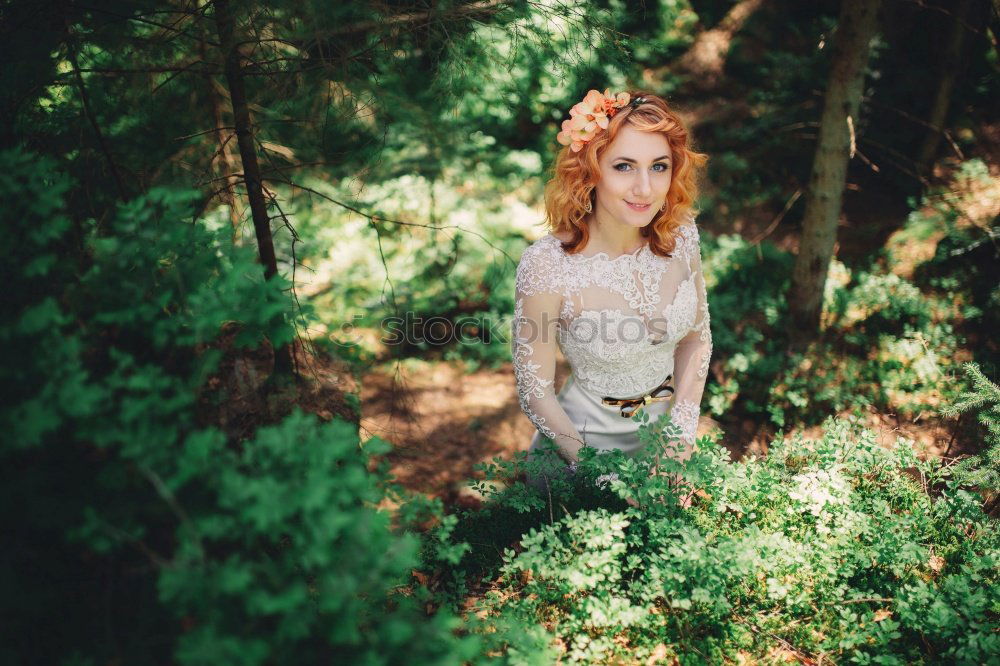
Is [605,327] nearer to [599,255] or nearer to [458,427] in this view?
[599,255]

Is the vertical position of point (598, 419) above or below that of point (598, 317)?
below

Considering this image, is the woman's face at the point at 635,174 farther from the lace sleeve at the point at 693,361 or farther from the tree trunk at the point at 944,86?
the tree trunk at the point at 944,86

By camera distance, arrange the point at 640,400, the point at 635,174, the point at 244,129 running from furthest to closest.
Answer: the point at 640,400 → the point at 635,174 → the point at 244,129

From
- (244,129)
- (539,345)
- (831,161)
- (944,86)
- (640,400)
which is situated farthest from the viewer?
(944,86)

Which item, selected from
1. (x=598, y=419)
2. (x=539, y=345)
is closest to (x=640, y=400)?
(x=598, y=419)

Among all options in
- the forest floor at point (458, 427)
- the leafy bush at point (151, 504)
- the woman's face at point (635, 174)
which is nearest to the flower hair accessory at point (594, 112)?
the woman's face at point (635, 174)

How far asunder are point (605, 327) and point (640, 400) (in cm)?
55

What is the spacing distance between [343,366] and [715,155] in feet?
17.6

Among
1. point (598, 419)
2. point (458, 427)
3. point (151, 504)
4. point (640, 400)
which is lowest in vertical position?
point (151, 504)

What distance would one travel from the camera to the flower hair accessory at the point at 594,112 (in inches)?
102

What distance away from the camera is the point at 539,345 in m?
2.70

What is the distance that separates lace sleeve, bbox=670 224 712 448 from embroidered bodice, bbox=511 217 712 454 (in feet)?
0.05

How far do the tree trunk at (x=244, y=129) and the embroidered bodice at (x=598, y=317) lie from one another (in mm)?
1204

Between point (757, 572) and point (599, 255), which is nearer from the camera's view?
point (757, 572)
